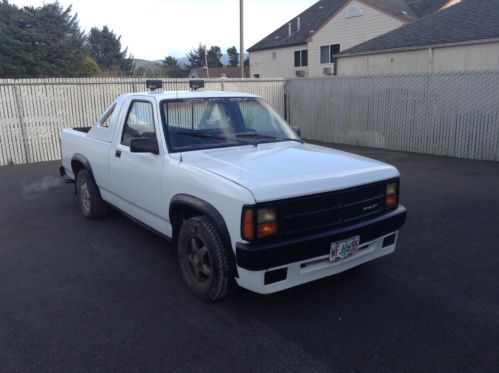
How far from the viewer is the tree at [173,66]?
7794 centimetres

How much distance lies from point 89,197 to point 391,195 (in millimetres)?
4111

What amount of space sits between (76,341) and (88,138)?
130 inches

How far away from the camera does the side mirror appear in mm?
4117


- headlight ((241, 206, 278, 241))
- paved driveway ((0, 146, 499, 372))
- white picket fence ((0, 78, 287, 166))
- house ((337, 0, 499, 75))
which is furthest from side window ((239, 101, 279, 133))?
house ((337, 0, 499, 75))

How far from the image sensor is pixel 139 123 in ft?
16.0

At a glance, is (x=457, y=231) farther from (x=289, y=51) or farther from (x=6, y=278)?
(x=289, y=51)

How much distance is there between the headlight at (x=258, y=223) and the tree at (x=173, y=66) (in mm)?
77235

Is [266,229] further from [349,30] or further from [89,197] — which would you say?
[349,30]

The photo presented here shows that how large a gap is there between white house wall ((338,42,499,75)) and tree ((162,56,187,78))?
2429 inches

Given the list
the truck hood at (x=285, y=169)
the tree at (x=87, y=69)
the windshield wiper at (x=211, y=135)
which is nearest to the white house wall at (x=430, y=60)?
the truck hood at (x=285, y=169)

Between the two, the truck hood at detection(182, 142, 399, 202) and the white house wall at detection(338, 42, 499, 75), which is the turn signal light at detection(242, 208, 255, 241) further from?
the white house wall at detection(338, 42, 499, 75)

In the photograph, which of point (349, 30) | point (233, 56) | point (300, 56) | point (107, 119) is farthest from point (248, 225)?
point (233, 56)

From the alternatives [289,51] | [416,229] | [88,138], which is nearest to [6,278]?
[88,138]

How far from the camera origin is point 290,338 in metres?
3.25
